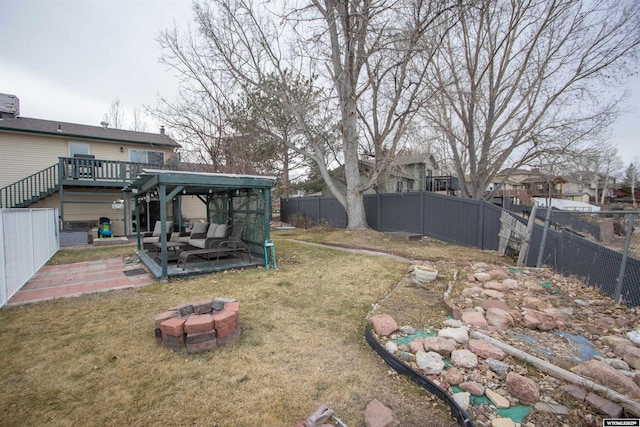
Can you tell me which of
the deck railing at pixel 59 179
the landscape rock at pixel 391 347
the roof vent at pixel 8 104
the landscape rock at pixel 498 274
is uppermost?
the roof vent at pixel 8 104

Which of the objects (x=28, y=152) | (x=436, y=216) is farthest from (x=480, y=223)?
(x=28, y=152)

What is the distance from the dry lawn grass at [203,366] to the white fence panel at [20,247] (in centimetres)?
75

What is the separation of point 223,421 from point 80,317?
10.9 ft

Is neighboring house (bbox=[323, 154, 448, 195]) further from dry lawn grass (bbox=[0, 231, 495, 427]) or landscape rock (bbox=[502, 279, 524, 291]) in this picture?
dry lawn grass (bbox=[0, 231, 495, 427])

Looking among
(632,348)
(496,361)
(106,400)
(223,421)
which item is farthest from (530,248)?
(106,400)

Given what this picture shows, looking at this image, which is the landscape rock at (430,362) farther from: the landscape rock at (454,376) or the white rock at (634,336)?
the white rock at (634,336)

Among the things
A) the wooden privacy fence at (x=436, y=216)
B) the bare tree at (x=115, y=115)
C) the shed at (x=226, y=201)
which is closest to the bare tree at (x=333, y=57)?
the wooden privacy fence at (x=436, y=216)

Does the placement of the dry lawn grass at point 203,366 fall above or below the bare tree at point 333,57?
below

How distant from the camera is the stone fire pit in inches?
118

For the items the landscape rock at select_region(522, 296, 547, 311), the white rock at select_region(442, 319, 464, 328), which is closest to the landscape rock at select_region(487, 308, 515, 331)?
the white rock at select_region(442, 319, 464, 328)

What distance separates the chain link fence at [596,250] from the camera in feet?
13.2

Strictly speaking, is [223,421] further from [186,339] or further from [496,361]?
[496,361]

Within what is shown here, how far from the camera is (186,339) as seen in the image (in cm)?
306

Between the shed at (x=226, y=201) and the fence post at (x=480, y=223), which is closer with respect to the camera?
the shed at (x=226, y=201)
